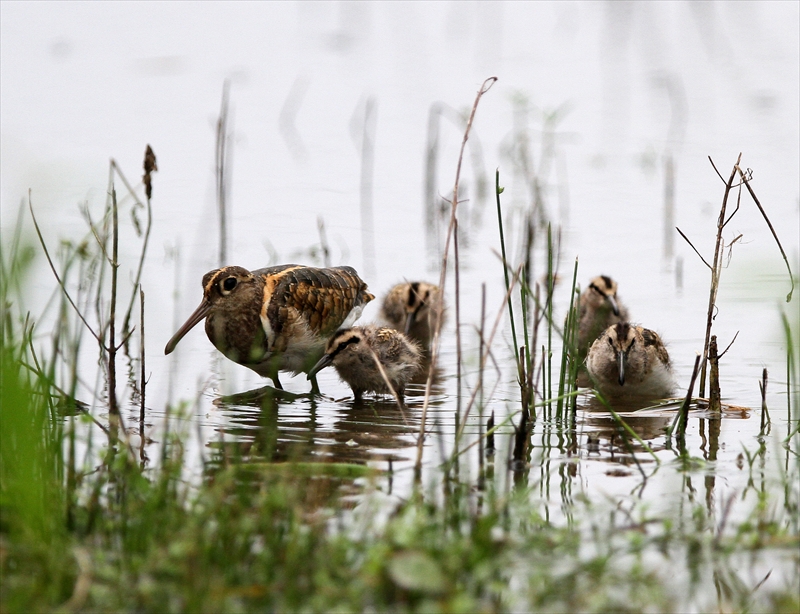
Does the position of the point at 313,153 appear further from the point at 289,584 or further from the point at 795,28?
the point at 289,584

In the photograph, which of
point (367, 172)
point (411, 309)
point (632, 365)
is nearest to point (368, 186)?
point (367, 172)

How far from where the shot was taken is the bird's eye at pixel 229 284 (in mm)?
8000

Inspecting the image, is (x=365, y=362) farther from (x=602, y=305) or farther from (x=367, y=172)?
(x=367, y=172)

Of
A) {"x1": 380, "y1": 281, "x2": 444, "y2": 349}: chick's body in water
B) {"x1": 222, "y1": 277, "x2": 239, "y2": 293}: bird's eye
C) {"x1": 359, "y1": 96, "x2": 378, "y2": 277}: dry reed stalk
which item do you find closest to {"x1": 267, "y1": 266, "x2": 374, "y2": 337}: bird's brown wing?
{"x1": 222, "y1": 277, "x2": 239, "y2": 293}: bird's eye

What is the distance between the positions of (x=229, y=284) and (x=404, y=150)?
6.30m

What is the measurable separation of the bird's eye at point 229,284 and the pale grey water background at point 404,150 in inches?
23.6

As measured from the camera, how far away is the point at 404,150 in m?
14.0

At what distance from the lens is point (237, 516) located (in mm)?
4465

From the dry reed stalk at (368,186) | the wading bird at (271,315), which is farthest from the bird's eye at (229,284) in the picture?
the dry reed stalk at (368,186)

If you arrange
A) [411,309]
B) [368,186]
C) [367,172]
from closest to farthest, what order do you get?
1. [411,309]
2. [368,186]
3. [367,172]

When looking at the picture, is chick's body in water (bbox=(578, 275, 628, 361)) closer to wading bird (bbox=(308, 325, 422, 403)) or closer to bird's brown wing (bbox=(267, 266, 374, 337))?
wading bird (bbox=(308, 325, 422, 403))

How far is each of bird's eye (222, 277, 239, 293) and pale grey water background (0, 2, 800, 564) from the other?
0.60 meters

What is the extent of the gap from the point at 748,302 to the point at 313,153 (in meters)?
5.50

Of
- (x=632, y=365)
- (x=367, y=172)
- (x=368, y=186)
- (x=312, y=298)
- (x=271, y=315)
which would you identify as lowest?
(x=632, y=365)
